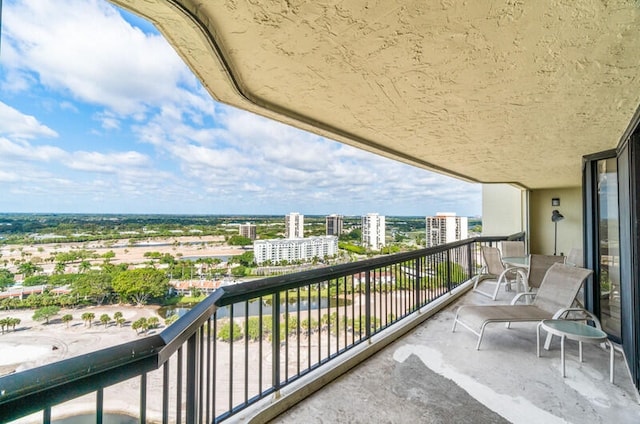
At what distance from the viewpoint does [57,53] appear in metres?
4.48

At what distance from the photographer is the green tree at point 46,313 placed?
235cm

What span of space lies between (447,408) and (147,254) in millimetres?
3696

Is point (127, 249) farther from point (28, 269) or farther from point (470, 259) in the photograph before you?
point (470, 259)

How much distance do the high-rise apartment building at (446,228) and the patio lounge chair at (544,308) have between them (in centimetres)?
457

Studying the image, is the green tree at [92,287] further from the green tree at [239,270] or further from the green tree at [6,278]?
the green tree at [239,270]

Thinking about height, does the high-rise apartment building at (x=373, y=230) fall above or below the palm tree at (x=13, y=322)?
above

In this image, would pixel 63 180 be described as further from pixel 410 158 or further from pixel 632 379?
pixel 632 379

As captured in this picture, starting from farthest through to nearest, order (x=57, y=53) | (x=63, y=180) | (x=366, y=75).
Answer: (x=63, y=180) → (x=57, y=53) → (x=366, y=75)

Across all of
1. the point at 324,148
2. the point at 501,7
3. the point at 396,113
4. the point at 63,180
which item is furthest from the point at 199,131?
the point at 501,7

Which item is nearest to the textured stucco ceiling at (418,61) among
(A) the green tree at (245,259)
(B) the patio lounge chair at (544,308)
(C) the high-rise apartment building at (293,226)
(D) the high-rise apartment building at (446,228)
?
(B) the patio lounge chair at (544,308)

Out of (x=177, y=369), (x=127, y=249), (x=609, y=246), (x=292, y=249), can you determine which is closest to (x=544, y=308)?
(x=609, y=246)

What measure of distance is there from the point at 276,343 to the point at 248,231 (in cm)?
352

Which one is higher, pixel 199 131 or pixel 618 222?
pixel 199 131

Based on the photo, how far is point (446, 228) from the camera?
8.27 metres
